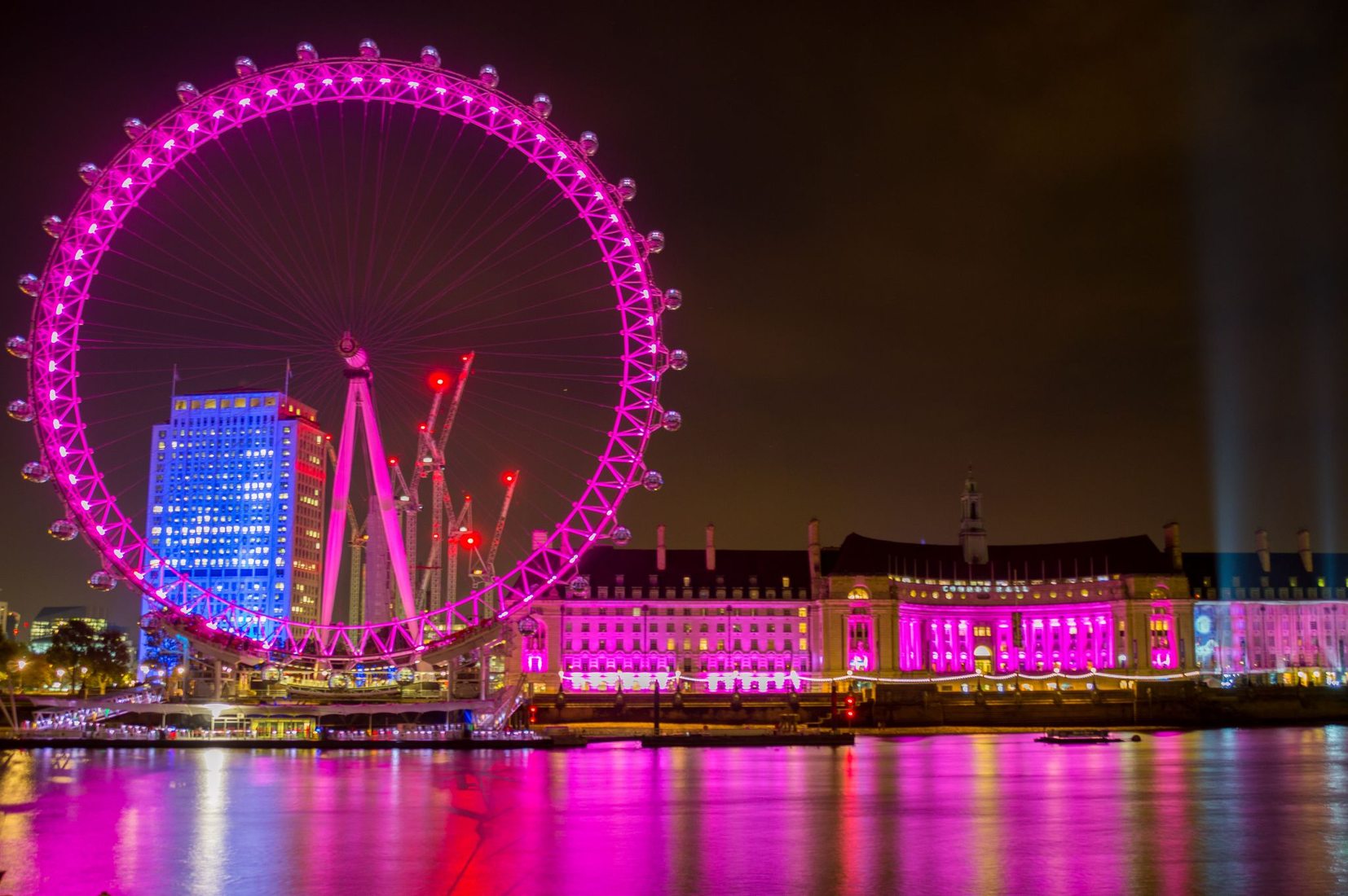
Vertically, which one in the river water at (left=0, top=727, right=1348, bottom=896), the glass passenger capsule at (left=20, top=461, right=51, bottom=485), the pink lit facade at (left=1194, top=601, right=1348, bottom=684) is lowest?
the river water at (left=0, top=727, right=1348, bottom=896)

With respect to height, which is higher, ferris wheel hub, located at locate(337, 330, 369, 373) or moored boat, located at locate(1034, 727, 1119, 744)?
ferris wheel hub, located at locate(337, 330, 369, 373)

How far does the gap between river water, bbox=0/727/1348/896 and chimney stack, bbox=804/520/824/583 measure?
69146mm

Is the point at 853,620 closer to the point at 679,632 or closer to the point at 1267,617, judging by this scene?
the point at 679,632

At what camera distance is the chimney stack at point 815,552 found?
134 meters

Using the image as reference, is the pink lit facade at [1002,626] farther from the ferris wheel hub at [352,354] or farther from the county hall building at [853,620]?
the ferris wheel hub at [352,354]

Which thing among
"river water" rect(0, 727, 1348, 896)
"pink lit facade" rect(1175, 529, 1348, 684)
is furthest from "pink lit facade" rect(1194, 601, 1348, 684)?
"river water" rect(0, 727, 1348, 896)

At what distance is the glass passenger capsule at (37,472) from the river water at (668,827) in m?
11.5

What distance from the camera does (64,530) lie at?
192 feet

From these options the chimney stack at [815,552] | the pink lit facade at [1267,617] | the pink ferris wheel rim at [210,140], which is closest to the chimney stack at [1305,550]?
the pink lit facade at [1267,617]

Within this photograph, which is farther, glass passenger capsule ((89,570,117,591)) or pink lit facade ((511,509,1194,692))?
pink lit facade ((511,509,1194,692))

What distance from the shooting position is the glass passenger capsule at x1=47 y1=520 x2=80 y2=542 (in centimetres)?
5794

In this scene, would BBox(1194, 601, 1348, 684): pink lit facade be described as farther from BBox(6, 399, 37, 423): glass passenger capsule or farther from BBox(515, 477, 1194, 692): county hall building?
BBox(6, 399, 37, 423): glass passenger capsule

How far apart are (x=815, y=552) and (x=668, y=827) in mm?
98737

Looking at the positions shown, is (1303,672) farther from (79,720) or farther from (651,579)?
(79,720)
